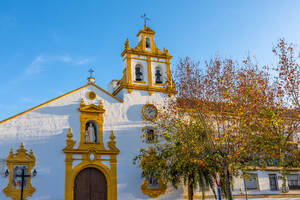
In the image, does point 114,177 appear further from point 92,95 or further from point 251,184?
point 251,184

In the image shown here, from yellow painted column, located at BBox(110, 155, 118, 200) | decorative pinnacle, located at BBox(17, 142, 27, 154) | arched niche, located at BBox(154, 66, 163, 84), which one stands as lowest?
yellow painted column, located at BBox(110, 155, 118, 200)

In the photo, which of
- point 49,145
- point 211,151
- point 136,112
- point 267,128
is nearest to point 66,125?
point 49,145

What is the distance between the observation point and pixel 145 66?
25781 millimetres

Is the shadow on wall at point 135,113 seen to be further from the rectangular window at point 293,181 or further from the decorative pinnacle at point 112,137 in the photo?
the rectangular window at point 293,181

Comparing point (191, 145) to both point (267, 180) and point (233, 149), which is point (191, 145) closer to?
point (233, 149)

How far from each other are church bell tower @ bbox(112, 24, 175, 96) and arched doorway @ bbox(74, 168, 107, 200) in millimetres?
6547

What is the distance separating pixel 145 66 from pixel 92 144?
24.7 ft

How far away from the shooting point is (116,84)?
29.5m

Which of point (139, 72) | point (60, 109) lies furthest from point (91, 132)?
point (139, 72)

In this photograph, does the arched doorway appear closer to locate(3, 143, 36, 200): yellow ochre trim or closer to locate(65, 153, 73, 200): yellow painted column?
locate(65, 153, 73, 200): yellow painted column

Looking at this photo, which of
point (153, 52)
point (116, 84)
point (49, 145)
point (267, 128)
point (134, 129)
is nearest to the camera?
point (267, 128)

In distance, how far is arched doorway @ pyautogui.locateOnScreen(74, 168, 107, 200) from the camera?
20828 millimetres

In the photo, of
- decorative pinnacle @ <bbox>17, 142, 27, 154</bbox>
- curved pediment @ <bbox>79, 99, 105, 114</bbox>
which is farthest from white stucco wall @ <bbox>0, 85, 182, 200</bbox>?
curved pediment @ <bbox>79, 99, 105, 114</bbox>

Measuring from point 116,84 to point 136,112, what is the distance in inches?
237
